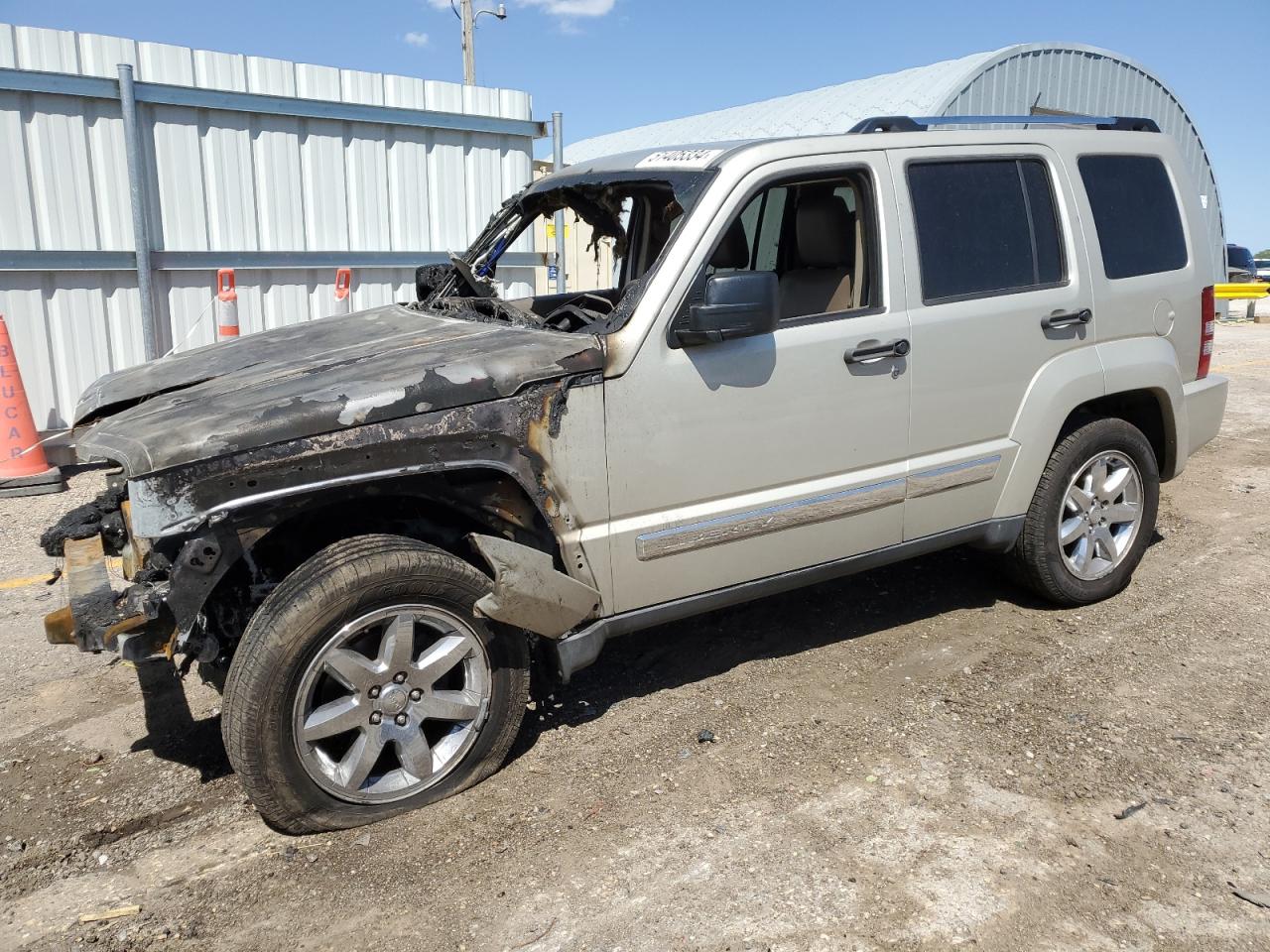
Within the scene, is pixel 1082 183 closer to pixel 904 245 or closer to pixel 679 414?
pixel 904 245

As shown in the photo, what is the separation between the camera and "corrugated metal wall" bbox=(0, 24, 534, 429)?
761 cm

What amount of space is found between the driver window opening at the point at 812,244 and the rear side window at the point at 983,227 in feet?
0.73

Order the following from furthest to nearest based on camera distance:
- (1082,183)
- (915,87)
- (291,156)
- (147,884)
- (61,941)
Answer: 1. (915,87)
2. (291,156)
3. (1082,183)
4. (147,884)
5. (61,941)

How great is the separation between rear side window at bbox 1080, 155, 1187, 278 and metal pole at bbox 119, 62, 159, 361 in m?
6.67

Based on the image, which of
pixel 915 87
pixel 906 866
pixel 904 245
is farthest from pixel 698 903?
pixel 915 87

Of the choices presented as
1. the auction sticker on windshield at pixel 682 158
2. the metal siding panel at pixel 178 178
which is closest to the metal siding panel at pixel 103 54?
the metal siding panel at pixel 178 178

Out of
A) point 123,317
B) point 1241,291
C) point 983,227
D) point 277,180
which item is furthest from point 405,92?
point 1241,291

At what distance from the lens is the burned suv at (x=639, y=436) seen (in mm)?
2910

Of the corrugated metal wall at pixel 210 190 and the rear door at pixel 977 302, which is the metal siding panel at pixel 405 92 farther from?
the rear door at pixel 977 302

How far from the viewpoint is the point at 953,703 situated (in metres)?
3.87

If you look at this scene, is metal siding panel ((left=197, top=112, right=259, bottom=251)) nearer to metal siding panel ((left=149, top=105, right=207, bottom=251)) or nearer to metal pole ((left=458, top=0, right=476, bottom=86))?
metal siding panel ((left=149, top=105, right=207, bottom=251))

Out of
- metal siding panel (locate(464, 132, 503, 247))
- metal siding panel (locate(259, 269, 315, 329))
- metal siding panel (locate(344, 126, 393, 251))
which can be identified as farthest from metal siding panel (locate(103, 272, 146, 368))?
metal siding panel (locate(464, 132, 503, 247))

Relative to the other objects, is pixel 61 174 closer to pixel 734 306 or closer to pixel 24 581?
pixel 24 581

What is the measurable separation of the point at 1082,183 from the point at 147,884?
4.44 metres
